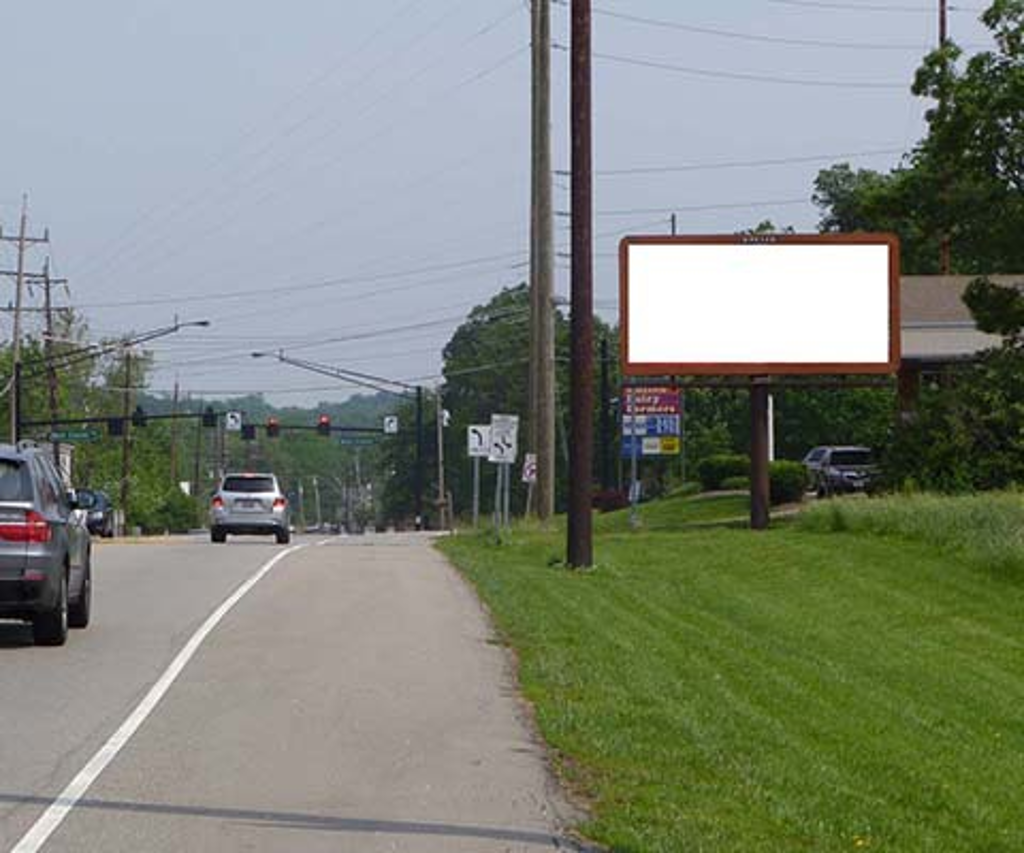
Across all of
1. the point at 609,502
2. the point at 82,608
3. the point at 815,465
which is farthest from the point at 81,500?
the point at 609,502

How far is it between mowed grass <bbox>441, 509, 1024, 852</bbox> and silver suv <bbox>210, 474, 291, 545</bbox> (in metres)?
13.6

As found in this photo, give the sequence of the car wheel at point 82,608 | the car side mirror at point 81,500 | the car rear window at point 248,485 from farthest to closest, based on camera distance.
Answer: the car rear window at point 248,485 → the car wheel at point 82,608 → the car side mirror at point 81,500

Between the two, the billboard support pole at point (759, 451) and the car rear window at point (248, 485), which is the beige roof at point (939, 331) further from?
the car rear window at point (248, 485)

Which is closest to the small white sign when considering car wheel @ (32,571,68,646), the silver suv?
the silver suv

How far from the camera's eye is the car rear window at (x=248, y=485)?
46.1 m

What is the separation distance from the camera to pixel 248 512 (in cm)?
4606

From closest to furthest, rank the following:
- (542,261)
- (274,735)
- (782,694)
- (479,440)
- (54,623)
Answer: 1. (274,735)
2. (782,694)
3. (54,623)
4. (479,440)
5. (542,261)

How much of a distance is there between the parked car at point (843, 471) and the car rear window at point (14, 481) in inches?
1499

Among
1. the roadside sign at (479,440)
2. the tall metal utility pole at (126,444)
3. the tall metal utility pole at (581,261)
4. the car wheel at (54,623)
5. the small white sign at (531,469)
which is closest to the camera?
the car wheel at (54,623)

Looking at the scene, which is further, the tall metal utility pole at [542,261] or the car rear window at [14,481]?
the tall metal utility pole at [542,261]

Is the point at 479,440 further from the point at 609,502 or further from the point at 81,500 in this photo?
the point at 609,502

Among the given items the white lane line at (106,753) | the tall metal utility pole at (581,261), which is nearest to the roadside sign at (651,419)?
Result: the tall metal utility pole at (581,261)

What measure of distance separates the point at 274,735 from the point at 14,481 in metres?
5.68

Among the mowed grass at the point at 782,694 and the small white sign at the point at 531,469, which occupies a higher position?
the small white sign at the point at 531,469
